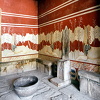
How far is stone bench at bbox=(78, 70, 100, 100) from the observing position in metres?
2.24

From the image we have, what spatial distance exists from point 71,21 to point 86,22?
1.93ft

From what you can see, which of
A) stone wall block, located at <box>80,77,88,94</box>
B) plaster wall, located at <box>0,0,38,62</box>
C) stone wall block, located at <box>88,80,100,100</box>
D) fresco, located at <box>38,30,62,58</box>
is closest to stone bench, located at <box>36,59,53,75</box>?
fresco, located at <box>38,30,62,58</box>

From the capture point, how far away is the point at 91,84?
7.82 feet

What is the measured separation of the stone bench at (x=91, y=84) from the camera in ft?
7.36

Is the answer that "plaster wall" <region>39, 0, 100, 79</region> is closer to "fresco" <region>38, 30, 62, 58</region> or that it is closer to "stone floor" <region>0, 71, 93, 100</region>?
"fresco" <region>38, 30, 62, 58</region>

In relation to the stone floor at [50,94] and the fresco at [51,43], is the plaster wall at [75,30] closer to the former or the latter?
the fresco at [51,43]

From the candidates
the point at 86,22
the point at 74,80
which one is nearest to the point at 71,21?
the point at 86,22

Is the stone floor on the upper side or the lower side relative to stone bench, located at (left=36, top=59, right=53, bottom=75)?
lower

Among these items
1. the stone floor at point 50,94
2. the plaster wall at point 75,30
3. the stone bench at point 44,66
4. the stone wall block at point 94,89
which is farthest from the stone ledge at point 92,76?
the stone bench at point 44,66

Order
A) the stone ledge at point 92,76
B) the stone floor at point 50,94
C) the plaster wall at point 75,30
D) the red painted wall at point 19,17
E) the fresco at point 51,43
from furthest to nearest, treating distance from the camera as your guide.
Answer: the red painted wall at point 19,17
the fresco at point 51,43
the plaster wall at point 75,30
the stone floor at point 50,94
the stone ledge at point 92,76

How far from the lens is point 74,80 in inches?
126

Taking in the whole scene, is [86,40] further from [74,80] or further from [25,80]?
[25,80]

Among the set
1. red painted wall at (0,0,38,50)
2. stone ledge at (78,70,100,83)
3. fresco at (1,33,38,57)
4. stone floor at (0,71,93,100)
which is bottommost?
stone floor at (0,71,93,100)

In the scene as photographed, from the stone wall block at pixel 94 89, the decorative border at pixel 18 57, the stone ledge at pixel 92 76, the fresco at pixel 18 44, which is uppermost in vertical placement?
the fresco at pixel 18 44
